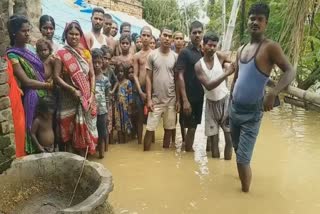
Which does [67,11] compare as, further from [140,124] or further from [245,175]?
[245,175]

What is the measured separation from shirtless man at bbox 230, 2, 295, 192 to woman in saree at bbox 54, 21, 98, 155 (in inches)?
68.1

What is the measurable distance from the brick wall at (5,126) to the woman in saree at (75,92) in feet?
3.47

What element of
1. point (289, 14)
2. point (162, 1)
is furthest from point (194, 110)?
point (162, 1)

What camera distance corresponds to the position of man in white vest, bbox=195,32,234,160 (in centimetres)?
510

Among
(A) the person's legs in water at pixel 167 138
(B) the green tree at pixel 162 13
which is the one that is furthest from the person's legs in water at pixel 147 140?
(B) the green tree at pixel 162 13

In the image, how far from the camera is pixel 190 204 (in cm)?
405

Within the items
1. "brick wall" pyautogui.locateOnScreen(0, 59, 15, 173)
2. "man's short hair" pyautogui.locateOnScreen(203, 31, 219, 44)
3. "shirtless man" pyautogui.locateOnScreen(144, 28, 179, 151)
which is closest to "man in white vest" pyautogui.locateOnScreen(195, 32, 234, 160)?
"man's short hair" pyautogui.locateOnScreen(203, 31, 219, 44)

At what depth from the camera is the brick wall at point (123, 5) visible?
51.0ft

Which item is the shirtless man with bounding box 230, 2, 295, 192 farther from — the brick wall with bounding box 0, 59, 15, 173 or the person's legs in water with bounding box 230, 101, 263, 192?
the brick wall with bounding box 0, 59, 15, 173

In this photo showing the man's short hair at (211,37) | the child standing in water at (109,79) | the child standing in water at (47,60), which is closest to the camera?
the child standing in water at (47,60)

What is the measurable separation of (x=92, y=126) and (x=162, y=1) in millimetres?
18992

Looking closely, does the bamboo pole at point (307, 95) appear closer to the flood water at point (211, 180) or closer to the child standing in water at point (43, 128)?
the flood water at point (211, 180)

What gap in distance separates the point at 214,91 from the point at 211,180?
1.19 m

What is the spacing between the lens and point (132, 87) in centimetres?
599
